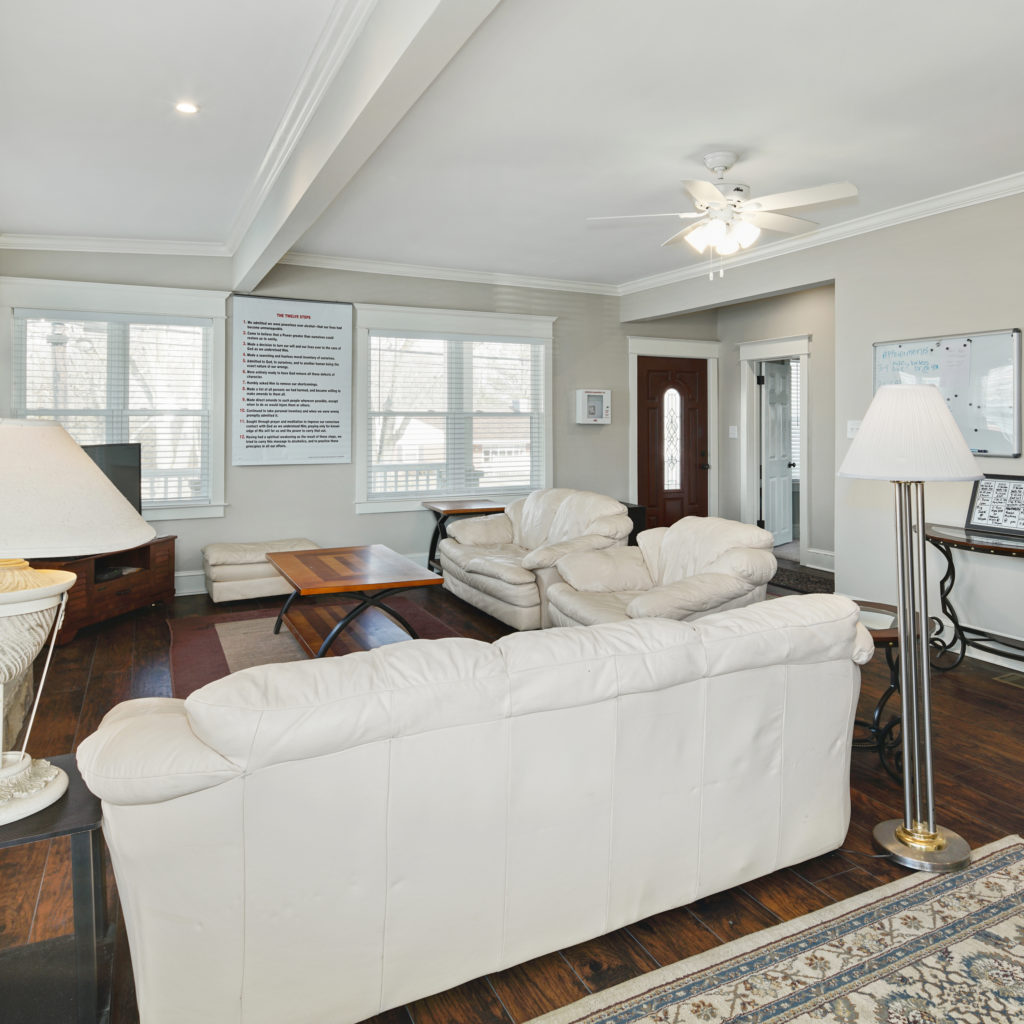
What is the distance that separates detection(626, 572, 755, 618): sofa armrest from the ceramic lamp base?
2.29m

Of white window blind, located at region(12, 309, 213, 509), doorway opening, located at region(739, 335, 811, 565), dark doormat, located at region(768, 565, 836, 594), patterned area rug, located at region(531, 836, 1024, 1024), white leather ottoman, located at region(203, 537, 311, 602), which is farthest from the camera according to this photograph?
doorway opening, located at region(739, 335, 811, 565)

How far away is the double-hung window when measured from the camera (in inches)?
202

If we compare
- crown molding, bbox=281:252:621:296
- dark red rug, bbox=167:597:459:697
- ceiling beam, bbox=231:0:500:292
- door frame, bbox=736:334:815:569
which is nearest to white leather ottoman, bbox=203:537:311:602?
dark red rug, bbox=167:597:459:697

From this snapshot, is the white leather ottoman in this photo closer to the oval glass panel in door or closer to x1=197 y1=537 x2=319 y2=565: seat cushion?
x1=197 y1=537 x2=319 y2=565: seat cushion

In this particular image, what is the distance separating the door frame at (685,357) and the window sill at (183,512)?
389 cm

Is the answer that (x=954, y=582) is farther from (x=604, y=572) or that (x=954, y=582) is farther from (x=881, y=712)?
(x=604, y=572)

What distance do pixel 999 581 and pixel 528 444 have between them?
3943 millimetres

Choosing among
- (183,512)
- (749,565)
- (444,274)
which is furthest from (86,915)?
(444,274)

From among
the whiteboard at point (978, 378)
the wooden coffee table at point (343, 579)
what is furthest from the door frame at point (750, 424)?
the wooden coffee table at point (343, 579)

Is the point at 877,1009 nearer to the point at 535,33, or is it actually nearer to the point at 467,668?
the point at 467,668

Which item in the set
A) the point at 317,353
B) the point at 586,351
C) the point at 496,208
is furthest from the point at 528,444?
the point at 496,208

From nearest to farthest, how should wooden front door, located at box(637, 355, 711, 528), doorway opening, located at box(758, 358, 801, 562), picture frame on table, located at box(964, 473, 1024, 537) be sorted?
1. picture frame on table, located at box(964, 473, 1024, 537)
2. wooden front door, located at box(637, 355, 711, 528)
3. doorway opening, located at box(758, 358, 801, 562)

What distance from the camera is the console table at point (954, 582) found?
12.3 feet

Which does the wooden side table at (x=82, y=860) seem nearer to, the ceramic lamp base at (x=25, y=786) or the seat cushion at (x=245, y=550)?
the ceramic lamp base at (x=25, y=786)
